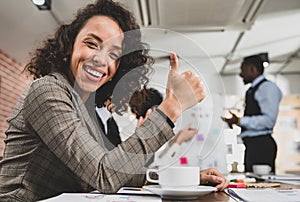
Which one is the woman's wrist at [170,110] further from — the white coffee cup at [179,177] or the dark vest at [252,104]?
the dark vest at [252,104]

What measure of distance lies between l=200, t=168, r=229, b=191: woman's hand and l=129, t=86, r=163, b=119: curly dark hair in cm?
28

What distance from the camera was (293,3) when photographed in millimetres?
3164

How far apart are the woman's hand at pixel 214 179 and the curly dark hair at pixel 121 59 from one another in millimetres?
329

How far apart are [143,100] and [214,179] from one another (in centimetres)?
47

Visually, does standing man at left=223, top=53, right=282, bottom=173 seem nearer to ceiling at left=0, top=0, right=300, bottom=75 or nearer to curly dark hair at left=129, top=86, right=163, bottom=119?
ceiling at left=0, top=0, right=300, bottom=75

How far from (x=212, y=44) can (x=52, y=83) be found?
352cm

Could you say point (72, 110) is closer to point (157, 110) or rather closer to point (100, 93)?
point (157, 110)

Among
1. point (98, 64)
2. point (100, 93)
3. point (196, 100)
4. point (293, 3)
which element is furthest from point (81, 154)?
point (293, 3)

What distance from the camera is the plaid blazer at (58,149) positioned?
0.69 m

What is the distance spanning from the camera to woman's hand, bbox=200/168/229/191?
0.79 meters

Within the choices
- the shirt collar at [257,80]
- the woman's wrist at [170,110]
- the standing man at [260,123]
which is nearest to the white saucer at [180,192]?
the woman's wrist at [170,110]

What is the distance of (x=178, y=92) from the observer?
73cm

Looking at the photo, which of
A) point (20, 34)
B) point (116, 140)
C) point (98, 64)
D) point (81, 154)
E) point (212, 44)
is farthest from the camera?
point (212, 44)

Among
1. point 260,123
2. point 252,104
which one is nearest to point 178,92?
point 260,123
